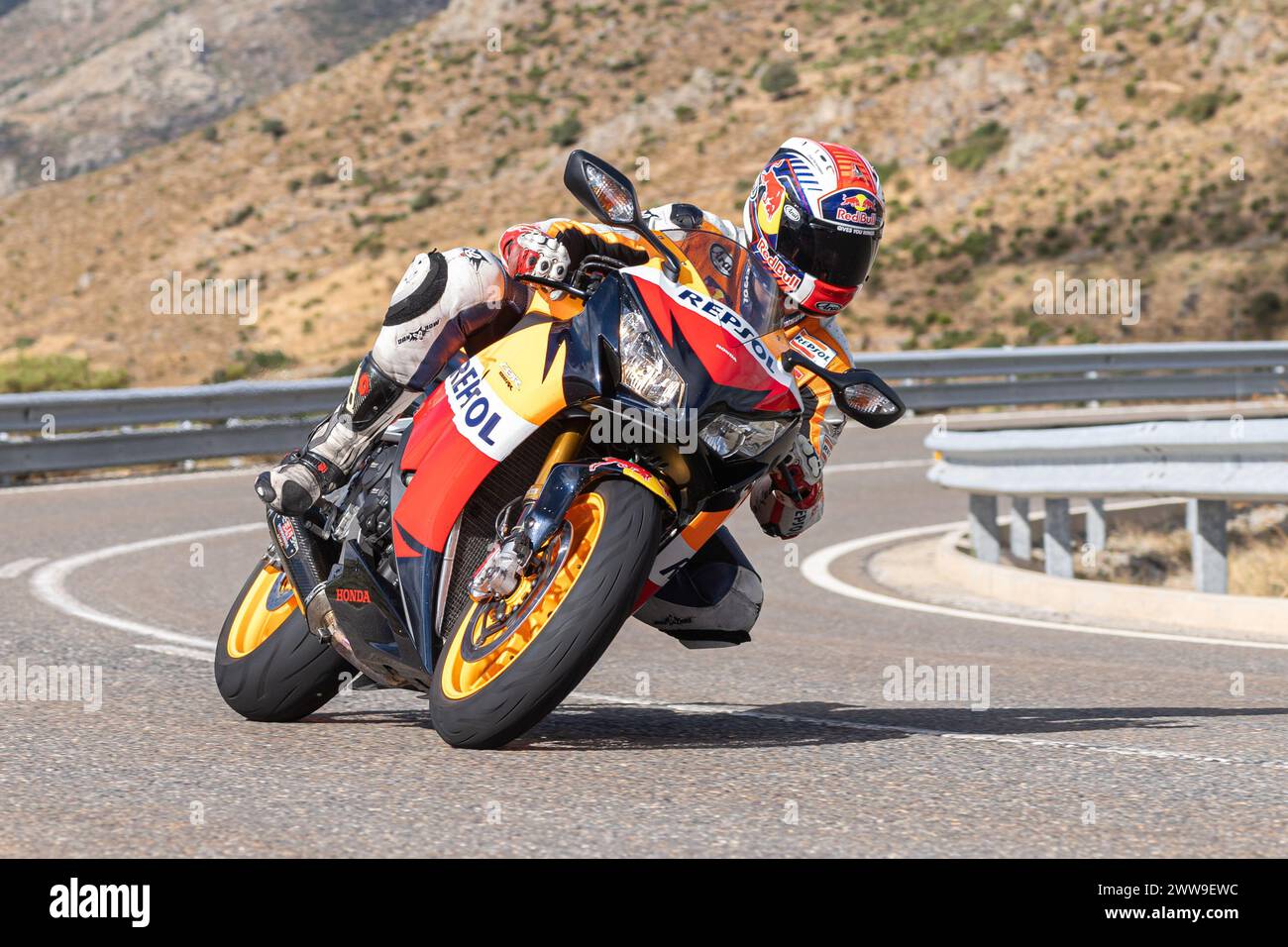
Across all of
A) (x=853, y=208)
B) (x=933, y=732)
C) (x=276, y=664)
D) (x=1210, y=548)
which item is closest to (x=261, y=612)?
(x=276, y=664)

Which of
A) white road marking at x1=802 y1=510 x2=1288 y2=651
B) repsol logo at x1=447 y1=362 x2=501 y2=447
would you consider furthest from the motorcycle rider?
white road marking at x1=802 y1=510 x2=1288 y2=651

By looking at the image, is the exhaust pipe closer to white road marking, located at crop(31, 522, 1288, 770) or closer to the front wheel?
the front wheel

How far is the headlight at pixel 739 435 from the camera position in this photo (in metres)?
4.66

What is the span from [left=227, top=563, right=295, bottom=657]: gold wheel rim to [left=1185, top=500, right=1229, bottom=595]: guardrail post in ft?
17.7

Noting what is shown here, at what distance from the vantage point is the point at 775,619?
9508 millimetres

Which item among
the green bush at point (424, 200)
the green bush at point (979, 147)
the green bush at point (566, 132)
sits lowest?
the green bush at point (424, 200)

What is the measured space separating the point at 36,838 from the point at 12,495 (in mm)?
12804

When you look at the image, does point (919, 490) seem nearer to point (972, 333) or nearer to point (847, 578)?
point (847, 578)

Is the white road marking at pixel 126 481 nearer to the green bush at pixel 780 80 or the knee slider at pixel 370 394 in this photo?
the knee slider at pixel 370 394

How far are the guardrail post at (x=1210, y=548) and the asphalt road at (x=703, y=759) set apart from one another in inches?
43.0

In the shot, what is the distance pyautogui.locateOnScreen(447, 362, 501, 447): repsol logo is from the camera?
4.81 meters

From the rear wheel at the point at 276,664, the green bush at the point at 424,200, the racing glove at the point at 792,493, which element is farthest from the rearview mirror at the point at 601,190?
the green bush at the point at 424,200

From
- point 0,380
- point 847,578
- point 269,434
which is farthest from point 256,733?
point 0,380

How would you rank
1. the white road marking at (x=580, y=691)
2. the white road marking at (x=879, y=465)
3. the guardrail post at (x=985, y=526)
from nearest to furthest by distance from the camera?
1. the white road marking at (x=580, y=691)
2. the guardrail post at (x=985, y=526)
3. the white road marking at (x=879, y=465)
